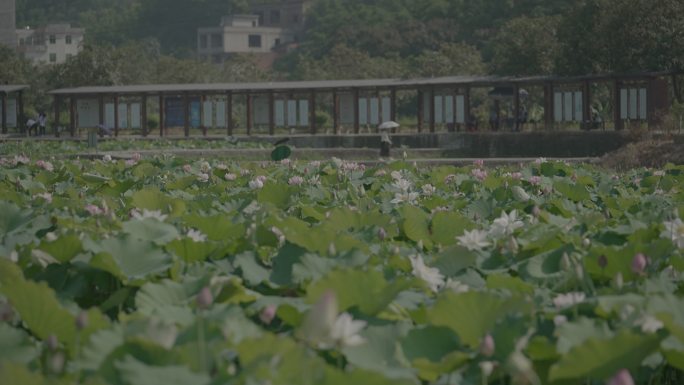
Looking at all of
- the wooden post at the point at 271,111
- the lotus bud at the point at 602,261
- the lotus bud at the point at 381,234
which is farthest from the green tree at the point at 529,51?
the lotus bud at the point at 602,261

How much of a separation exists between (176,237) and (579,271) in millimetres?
1487

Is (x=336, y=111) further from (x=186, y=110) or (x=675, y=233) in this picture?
(x=675, y=233)

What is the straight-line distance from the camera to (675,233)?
14.8 feet

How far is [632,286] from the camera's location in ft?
12.4

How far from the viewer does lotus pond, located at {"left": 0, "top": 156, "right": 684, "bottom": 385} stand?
8.98ft

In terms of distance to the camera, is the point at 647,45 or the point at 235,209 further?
the point at 647,45

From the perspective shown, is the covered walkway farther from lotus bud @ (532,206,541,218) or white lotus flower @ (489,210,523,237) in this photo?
white lotus flower @ (489,210,523,237)

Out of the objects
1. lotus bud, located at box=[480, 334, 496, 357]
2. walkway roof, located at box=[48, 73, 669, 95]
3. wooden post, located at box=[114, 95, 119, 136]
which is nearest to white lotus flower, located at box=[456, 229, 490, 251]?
lotus bud, located at box=[480, 334, 496, 357]

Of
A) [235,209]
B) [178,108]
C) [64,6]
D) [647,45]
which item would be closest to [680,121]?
[647,45]

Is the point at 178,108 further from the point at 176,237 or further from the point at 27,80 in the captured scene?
the point at 176,237

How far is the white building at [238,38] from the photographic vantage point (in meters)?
118

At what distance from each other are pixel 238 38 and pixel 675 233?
387 feet

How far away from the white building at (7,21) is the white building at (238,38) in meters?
33.4

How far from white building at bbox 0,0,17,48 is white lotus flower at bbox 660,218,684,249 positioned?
3096 inches
